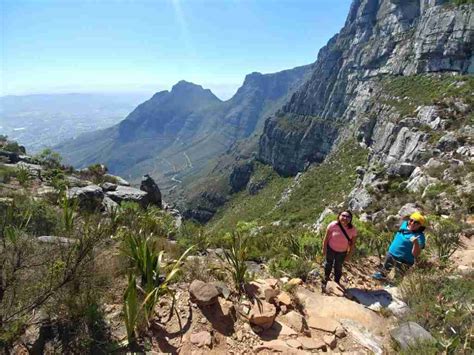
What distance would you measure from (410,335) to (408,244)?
3246mm

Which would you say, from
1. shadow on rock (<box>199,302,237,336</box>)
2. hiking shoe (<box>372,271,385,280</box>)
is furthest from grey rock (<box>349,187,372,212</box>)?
shadow on rock (<box>199,302,237,336</box>)

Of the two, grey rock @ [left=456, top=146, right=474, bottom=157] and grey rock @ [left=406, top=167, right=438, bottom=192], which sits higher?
grey rock @ [left=456, top=146, right=474, bottom=157]

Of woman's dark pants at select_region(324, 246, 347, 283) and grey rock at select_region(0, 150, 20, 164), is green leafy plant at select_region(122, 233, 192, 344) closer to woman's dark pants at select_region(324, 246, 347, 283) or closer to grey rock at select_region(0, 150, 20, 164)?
woman's dark pants at select_region(324, 246, 347, 283)

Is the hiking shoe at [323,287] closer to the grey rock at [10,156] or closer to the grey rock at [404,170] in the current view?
the grey rock at [404,170]

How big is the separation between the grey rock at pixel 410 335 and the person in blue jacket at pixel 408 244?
2.79 m

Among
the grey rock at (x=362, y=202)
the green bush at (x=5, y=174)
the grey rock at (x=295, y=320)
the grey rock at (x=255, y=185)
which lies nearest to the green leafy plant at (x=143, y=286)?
the grey rock at (x=295, y=320)

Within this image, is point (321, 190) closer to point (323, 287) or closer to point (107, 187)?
point (107, 187)

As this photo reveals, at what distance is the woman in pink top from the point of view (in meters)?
6.90

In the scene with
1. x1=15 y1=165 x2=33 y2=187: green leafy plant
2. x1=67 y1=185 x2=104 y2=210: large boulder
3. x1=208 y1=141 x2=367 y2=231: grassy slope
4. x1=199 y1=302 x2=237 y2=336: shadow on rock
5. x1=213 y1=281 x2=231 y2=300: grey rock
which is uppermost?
x1=213 y1=281 x2=231 y2=300: grey rock

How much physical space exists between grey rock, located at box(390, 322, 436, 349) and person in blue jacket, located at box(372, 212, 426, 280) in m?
2.79

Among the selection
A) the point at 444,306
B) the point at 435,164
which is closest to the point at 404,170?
the point at 435,164

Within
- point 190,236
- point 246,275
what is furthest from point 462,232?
point 190,236

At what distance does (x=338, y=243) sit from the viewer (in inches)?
272

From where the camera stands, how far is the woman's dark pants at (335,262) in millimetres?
6953
